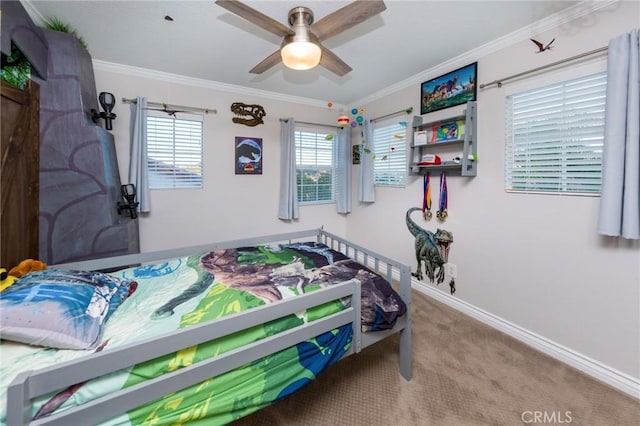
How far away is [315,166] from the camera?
377 centimetres

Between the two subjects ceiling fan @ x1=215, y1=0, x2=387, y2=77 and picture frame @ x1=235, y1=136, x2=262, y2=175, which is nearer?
ceiling fan @ x1=215, y1=0, x2=387, y2=77

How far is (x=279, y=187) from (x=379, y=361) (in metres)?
2.35

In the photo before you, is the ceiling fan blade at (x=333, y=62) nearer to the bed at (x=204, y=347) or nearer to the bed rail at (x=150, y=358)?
the bed at (x=204, y=347)

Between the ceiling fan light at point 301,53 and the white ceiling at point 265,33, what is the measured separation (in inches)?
Answer: 16.9

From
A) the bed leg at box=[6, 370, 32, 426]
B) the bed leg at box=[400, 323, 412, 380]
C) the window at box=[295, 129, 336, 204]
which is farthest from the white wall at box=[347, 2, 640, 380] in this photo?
the bed leg at box=[6, 370, 32, 426]

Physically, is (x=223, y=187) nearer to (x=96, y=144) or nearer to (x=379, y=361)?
(x=96, y=144)

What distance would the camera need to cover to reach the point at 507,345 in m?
1.99

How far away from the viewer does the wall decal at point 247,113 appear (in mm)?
3104

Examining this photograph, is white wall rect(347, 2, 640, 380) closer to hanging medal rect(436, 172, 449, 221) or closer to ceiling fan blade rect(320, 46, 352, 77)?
hanging medal rect(436, 172, 449, 221)

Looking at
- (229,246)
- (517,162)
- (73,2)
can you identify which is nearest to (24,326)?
(229,246)

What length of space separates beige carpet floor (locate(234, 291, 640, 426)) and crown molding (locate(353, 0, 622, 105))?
2324 mm

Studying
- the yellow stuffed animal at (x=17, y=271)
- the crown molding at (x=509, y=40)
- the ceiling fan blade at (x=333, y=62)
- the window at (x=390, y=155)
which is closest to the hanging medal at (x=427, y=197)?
the window at (x=390, y=155)

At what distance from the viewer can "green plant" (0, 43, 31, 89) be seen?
4.83ft

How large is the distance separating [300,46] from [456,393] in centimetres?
222
